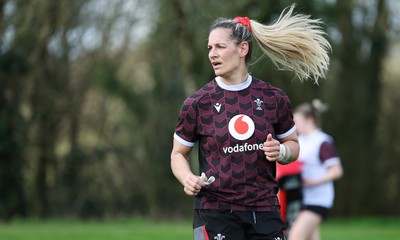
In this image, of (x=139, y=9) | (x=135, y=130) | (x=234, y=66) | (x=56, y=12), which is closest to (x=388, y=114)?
(x=135, y=130)

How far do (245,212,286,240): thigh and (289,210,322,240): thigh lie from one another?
3297 millimetres

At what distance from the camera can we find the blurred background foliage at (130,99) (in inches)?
800

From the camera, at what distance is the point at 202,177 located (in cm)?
418

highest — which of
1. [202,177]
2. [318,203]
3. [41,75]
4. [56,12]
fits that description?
[56,12]

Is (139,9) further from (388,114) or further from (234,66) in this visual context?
(234,66)

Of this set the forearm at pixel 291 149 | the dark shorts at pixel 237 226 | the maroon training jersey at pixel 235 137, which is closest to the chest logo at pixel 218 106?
the maroon training jersey at pixel 235 137

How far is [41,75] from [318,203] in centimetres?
1585

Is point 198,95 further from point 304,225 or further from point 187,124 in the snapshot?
point 304,225

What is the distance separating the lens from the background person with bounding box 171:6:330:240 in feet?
14.2

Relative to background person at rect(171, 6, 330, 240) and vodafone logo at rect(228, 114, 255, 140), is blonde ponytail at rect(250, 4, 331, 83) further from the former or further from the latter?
vodafone logo at rect(228, 114, 255, 140)

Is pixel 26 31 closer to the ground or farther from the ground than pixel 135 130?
farther from the ground

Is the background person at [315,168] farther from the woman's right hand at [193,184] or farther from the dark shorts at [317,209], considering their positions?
the woman's right hand at [193,184]

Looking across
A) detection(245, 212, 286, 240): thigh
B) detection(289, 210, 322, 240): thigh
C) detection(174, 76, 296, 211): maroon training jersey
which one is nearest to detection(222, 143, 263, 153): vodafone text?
detection(174, 76, 296, 211): maroon training jersey

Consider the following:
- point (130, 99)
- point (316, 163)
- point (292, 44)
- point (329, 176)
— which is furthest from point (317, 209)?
point (130, 99)
